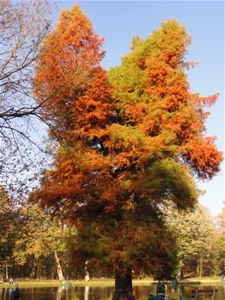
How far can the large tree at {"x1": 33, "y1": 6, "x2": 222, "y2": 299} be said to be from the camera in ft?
64.6

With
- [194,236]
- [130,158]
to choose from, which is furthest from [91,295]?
Result: [194,236]

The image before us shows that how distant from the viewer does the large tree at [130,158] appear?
1969 centimetres

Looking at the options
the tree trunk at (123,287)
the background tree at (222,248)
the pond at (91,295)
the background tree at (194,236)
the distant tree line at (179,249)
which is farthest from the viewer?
the background tree at (222,248)

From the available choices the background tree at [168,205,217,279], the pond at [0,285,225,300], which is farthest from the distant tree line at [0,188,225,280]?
the pond at [0,285,225,300]

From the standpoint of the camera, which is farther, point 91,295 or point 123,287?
point 91,295

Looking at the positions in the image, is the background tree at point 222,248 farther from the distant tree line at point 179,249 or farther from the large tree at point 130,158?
the large tree at point 130,158

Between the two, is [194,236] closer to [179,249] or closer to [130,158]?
[179,249]

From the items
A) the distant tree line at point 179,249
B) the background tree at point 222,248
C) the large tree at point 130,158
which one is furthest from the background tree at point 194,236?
the large tree at point 130,158

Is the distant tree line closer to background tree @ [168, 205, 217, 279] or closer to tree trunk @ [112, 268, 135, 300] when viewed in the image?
background tree @ [168, 205, 217, 279]

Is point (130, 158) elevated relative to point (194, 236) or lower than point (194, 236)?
lower

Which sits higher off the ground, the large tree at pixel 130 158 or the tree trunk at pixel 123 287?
the large tree at pixel 130 158

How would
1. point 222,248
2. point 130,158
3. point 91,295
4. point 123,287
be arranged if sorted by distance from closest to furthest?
point 123,287, point 130,158, point 91,295, point 222,248

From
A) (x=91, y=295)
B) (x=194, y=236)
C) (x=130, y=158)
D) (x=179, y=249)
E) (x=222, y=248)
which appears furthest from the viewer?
(x=222, y=248)

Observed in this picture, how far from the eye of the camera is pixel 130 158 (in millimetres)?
21203
